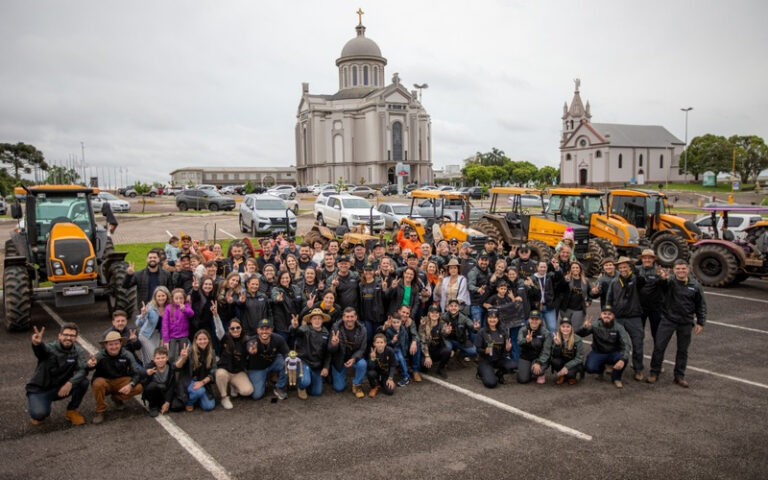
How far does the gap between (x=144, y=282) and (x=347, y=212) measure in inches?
603

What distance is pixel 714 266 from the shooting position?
45.5 feet

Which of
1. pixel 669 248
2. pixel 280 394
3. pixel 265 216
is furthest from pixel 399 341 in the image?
pixel 265 216

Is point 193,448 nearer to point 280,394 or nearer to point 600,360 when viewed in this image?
point 280,394

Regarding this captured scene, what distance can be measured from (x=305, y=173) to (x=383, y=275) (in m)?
79.6

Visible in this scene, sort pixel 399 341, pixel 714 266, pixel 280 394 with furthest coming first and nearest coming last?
pixel 714 266, pixel 399 341, pixel 280 394

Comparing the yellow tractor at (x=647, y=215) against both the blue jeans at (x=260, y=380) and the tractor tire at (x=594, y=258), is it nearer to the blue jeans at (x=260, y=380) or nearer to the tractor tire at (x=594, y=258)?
the tractor tire at (x=594, y=258)

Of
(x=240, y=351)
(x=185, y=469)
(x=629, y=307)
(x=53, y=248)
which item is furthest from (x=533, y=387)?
(x=53, y=248)

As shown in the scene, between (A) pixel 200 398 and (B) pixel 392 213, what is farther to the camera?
(B) pixel 392 213

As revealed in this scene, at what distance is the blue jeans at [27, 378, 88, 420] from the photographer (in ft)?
19.5

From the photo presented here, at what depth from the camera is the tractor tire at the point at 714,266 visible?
43.8 feet

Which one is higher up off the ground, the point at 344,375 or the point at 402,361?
the point at 402,361

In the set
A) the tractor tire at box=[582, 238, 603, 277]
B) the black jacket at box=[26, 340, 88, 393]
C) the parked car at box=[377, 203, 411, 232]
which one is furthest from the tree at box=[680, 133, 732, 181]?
the black jacket at box=[26, 340, 88, 393]

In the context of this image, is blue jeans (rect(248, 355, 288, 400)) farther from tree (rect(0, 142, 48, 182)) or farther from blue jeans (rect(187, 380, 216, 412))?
tree (rect(0, 142, 48, 182))

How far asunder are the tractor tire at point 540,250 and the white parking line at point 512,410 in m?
7.86
